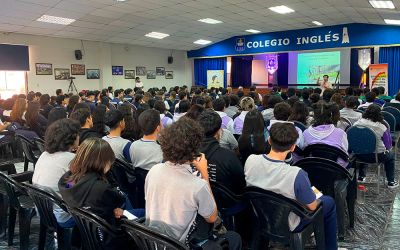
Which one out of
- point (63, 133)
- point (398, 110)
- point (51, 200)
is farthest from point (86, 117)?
point (398, 110)

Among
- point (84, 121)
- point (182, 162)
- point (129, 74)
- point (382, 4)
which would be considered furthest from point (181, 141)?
point (129, 74)

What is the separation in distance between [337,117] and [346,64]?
11113 mm

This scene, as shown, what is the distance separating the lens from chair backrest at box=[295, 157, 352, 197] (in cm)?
240

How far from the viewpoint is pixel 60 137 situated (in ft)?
7.23

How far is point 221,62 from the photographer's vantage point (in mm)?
16031

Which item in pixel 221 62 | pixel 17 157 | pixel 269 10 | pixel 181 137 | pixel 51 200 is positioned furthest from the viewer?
pixel 221 62

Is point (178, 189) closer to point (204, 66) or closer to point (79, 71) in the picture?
point (79, 71)

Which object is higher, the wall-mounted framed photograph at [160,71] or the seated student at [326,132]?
the wall-mounted framed photograph at [160,71]

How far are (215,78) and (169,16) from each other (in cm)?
644

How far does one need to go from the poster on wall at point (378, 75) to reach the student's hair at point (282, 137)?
10.8 metres

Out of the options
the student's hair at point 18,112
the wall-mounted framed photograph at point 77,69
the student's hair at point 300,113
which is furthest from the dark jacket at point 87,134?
the wall-mounted framed photograph at point 77,69

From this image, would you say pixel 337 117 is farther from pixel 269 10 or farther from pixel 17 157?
pixel 269 10

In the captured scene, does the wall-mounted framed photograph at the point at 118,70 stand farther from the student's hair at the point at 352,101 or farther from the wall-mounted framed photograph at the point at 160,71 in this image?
the student's hair at the point at 352,101

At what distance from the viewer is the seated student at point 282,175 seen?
6.03ft
